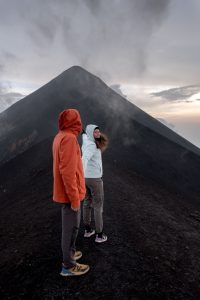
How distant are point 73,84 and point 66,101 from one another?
20.7 feet

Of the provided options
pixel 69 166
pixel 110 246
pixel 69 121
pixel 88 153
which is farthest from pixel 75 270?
Result: pixel 69 121

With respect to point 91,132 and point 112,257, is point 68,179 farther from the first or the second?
point 112,257

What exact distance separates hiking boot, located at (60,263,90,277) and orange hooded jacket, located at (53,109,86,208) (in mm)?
1334

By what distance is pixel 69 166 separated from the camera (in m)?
5.70

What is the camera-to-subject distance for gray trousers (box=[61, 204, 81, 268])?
5.97 meters

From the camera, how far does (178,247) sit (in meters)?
9.16

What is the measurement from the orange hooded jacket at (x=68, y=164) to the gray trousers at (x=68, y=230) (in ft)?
0.76

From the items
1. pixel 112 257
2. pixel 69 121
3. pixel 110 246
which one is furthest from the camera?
pixel 110 246

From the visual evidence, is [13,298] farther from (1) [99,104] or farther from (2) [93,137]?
(1) [99,104]

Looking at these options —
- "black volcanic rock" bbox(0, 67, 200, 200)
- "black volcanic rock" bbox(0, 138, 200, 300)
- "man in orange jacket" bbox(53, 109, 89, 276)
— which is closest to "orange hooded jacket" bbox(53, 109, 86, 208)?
"man in orange jacket" bbox(53, 109, 89, 276)

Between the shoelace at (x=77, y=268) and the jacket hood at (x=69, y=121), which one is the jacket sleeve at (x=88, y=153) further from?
the shoelace at (x=77, y=268)

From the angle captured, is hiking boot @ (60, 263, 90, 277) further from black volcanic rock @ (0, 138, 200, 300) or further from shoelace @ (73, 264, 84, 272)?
black volcanic rock @ (0, 138, 200, 300)

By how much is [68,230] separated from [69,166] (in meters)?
Result: 1.19

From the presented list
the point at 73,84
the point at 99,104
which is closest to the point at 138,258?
the point at 99,104
